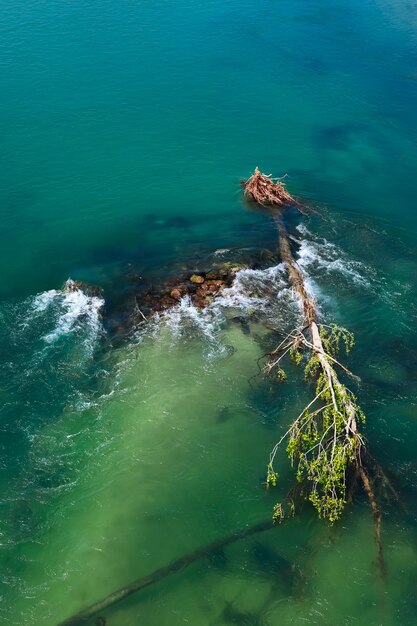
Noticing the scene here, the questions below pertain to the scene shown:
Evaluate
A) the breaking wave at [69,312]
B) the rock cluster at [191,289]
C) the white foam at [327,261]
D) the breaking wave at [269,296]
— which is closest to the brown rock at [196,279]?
the rock cluster at [191,289]

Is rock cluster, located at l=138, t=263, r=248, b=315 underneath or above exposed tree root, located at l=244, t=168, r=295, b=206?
underneath

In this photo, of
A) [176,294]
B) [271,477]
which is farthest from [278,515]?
[176,294]

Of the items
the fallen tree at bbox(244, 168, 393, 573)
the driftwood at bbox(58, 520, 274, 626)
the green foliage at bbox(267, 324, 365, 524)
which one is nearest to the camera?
the driftwood at bbox(58, 520, 274, 626)

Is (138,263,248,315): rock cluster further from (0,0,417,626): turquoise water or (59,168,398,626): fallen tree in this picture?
(59,168,398,626): fallen tree

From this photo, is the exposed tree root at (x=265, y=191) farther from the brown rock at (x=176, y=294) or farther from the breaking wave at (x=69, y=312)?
the breaking wave at (x=69, y=312)

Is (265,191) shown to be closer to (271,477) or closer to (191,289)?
(191,289)

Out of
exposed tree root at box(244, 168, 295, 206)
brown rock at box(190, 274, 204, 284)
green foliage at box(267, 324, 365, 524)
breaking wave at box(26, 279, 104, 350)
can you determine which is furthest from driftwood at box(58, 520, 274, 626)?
exposed tree root at box(244, 168, 295, 206)

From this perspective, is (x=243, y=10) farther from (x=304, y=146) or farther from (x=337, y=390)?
(x=337, y=390)

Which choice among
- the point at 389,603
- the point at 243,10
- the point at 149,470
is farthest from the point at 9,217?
the point at 243,10

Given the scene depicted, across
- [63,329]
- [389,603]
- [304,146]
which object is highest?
[304,146]
